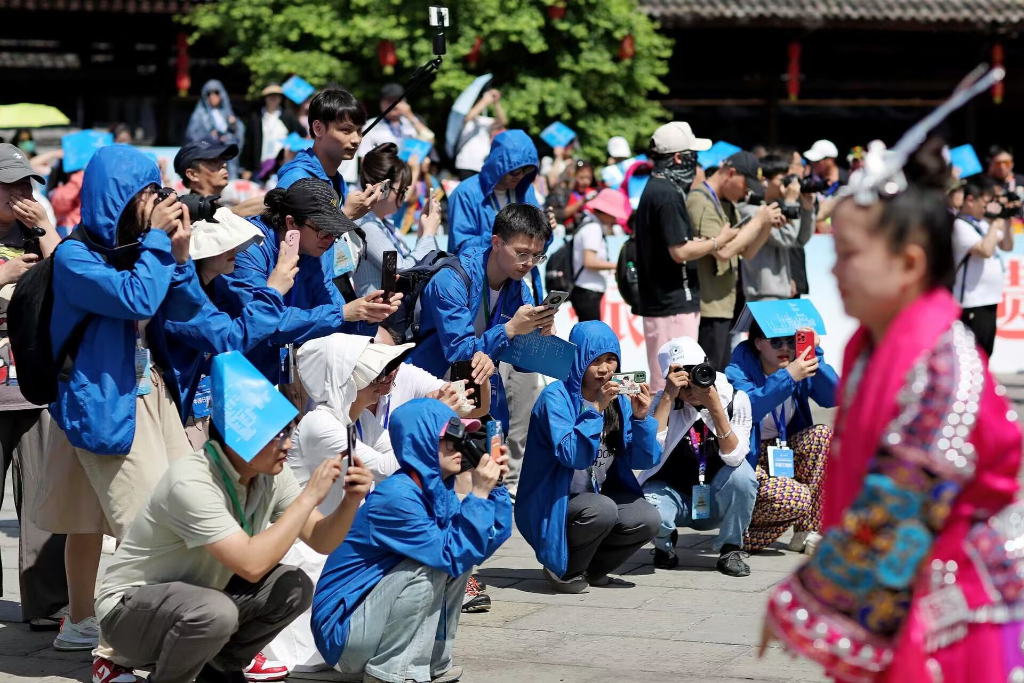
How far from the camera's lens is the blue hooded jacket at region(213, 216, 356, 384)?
16.9ft

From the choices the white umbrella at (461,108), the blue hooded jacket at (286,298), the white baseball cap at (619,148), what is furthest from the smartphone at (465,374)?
the white baseball cap at (619,148)

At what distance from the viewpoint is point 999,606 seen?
2.55 metres

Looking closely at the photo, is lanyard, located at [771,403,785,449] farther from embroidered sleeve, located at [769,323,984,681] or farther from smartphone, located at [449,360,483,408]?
embroidered sleeve, located at [769,323,984,681]

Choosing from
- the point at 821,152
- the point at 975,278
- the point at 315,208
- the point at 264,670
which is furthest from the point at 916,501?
Answer: the point at 821,152

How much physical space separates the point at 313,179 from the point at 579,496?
1.70 meters

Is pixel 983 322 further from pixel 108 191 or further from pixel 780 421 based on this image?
pixel 108 191

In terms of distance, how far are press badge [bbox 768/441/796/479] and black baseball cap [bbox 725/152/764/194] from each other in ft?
7.76

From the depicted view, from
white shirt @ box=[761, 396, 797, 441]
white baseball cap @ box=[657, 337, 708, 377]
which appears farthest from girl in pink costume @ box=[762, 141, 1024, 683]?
white shirt @ box=[761, 396, 797, 441]

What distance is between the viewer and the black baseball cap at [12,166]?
533 cm

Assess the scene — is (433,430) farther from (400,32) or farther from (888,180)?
(400,32)

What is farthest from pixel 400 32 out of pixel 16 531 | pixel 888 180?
pixel 888 180

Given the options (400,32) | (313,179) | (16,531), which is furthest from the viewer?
(400,32)

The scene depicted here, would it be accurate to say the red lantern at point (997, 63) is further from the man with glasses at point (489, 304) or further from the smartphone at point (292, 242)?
the smartphone at point (292, 242)

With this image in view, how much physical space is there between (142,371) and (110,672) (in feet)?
3.20
